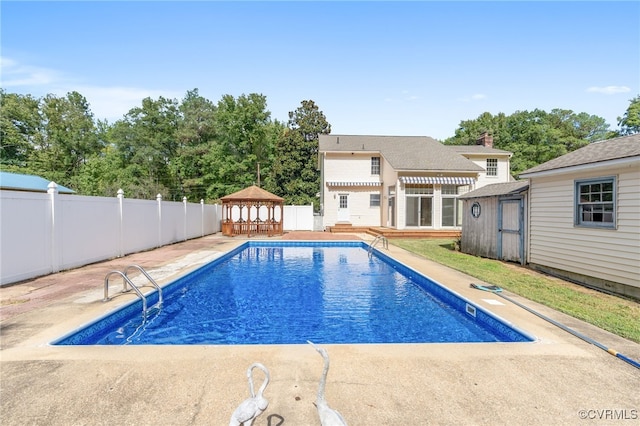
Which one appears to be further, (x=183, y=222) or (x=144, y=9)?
(x=183, y=222)

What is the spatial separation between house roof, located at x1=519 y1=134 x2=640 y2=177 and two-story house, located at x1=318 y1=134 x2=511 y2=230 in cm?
1169

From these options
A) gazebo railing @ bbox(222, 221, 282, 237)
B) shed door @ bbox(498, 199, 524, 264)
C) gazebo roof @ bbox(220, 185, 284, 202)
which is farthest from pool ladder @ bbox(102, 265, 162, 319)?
gazebo railing @ bbox(222, 221, 282, 237)

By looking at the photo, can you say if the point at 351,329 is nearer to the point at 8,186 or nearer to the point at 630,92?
the point at 8,186

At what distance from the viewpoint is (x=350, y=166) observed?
25672 mm

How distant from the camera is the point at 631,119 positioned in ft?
124

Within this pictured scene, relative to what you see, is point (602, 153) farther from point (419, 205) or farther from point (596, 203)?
point (419, 205)

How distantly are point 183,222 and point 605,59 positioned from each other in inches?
909

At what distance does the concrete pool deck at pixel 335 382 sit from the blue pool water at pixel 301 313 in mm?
829

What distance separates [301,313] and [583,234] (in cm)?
772

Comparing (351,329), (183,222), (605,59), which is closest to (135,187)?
(183,222)

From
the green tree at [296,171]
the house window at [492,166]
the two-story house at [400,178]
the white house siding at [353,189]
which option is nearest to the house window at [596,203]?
the two-story house at [400,178]

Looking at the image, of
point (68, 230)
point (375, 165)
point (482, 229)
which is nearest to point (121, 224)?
point (68, 230)

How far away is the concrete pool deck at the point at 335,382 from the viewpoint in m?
2.86

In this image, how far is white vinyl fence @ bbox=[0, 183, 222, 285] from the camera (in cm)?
778
